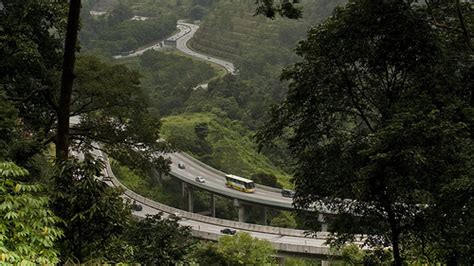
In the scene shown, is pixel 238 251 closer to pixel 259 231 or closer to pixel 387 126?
pixel 259 231


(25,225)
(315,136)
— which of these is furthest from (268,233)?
(25,225)

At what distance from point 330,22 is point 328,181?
3415mm

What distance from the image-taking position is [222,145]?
5731cm

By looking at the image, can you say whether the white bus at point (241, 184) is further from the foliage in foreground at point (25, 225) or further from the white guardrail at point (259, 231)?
the foliage in foreground at point (25, 225)

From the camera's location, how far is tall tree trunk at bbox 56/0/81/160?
821cm

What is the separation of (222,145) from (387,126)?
160 feet

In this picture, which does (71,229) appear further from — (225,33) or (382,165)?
(225,33)

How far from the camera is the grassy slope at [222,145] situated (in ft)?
176

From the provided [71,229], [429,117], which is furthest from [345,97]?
[71,229]

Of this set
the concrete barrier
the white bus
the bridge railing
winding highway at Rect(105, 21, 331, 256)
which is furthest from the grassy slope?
the bridge railing

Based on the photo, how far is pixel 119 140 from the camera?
1609 cm

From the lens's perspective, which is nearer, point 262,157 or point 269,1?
point 269,1

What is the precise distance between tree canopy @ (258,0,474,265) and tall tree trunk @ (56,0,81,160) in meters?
4.41

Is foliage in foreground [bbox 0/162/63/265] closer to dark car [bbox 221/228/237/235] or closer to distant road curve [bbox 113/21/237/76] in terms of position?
dark car [bbox 221/228/237/235]
